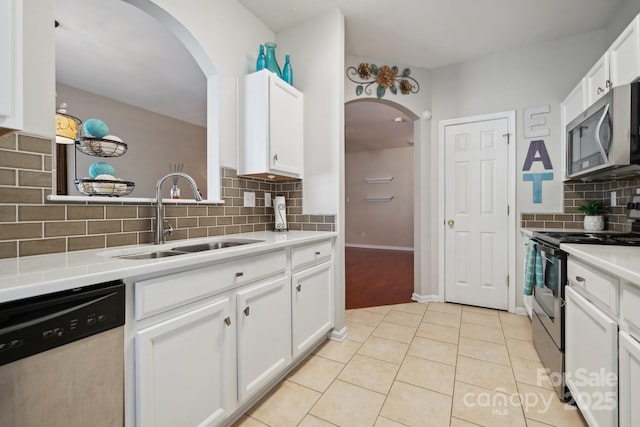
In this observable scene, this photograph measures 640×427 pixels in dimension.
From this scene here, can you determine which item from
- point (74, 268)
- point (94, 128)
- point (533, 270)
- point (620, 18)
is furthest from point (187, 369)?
point (620, 18)

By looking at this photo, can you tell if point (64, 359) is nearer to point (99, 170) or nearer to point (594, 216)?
point (99, 170)

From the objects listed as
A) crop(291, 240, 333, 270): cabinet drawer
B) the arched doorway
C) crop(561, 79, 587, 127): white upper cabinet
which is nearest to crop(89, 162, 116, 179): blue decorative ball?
crop(291, 240, 333, 270): cabinet drawer

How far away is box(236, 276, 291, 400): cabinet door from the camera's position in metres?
1.32

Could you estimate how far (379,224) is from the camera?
737cm

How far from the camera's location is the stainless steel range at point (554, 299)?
1.51 metres

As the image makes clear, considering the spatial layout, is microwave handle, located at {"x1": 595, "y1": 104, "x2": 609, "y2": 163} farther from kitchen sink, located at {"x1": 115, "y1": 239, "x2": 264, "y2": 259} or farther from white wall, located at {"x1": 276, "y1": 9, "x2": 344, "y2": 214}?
kitchen sink, located at {"x1": 115, "y1": 239, "x2": 264, "y2": 259}

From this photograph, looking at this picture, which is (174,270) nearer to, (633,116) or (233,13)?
(233,13)

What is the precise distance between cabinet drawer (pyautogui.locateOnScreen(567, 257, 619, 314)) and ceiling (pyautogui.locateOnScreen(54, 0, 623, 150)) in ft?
6.89

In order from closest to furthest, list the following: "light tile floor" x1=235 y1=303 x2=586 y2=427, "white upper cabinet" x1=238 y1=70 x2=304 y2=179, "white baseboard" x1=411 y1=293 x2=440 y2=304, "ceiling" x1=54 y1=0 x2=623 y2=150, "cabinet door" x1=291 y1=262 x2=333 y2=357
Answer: "light tile floor" x1=235 y1=303 x2=586 y2=427, "cabinet door" x1=291 y1=262 x2=333 y2=357, "white upper cabinet" x1=238 y1=70 x2=304 y2=179, "ceiling" x1=54 y1=0 x2=623 y2=150, "white baseboard" x1=411 y1=293 x2=440 y2=304

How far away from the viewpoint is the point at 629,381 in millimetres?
955

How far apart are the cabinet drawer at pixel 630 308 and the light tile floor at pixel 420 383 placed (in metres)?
0.75

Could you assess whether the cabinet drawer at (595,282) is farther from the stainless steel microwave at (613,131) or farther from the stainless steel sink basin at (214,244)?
the stainless steel sink basin at (214,244)

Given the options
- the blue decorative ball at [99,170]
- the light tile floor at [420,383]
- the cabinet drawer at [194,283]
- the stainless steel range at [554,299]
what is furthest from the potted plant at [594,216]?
the blue decorative ball at [99,170]

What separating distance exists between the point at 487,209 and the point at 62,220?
133 inches
